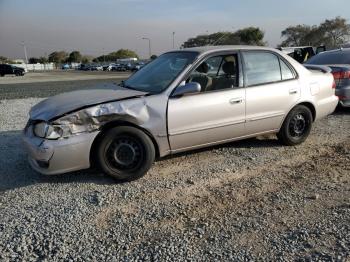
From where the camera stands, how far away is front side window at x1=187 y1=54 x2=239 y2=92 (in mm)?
5176

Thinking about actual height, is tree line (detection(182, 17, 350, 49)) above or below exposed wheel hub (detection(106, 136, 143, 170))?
above

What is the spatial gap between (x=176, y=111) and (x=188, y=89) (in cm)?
30

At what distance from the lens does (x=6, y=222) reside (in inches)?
147

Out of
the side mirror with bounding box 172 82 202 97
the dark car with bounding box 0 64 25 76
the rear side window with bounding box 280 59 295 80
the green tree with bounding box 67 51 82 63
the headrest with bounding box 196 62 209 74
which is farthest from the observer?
the green tree with bounding box 67 51 82 63

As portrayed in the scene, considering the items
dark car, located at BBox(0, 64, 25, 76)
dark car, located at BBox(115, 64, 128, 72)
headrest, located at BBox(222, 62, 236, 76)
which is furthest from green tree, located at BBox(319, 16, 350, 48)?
headrest, located at BBox(222, 62, 236, 76)

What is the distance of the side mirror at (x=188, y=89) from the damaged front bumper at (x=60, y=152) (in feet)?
3.52

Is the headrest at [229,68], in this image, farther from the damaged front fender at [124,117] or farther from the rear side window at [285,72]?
the damaged front fender at [124,117]

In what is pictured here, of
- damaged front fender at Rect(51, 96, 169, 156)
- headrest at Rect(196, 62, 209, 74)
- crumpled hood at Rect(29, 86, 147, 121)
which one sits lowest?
damaged front fender at Rect(51, 96, 169, 156)

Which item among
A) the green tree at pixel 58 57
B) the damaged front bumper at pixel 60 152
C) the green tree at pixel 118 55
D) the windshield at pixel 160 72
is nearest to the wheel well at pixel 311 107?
the windshield at pixel 160 72

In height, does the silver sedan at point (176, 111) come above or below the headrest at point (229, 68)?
below

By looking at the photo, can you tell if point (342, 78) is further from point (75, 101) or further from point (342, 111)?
point (75, 101)

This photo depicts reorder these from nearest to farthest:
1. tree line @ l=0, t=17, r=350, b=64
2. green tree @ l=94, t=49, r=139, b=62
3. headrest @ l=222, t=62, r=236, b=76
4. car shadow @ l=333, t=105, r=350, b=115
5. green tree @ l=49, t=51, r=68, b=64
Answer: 1. headrest @ l=222, t=62, r=236, b=76
2. car shadow @ l=333, t=105, r=350, b=115
3. tree line @ l=0, t=17, r=350, b=64
4. green tree @ l=94, t=49, r=139, b=62
5. green tree @ l=49, t=51, r=68, b=64

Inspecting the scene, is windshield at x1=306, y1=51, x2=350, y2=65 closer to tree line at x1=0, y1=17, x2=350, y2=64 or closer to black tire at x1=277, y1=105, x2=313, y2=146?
black tire at x1=277, y1=105, x2=313, y2=146

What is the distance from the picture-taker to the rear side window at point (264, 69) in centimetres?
552
